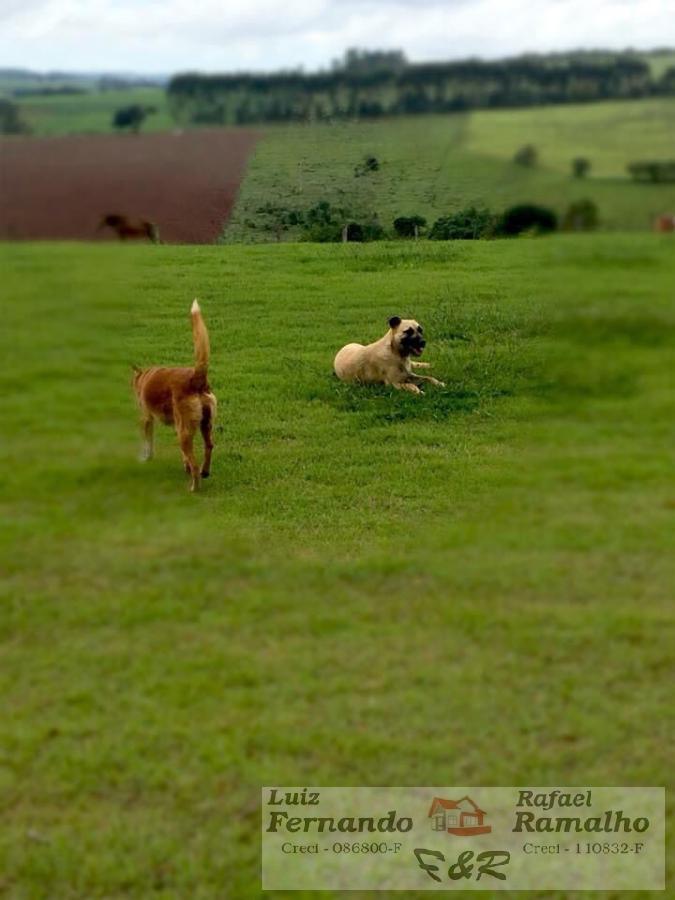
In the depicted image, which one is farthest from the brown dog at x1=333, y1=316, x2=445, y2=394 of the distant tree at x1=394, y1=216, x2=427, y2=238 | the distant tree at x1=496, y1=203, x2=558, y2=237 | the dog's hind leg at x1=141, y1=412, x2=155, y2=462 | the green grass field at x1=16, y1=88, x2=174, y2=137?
the green grass field at x1=16, y1=88, x2=174, y2=137

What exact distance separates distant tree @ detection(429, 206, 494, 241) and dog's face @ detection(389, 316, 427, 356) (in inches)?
12.8

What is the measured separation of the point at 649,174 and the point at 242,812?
9.64ft

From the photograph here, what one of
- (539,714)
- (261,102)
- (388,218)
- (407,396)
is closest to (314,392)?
(407,396)

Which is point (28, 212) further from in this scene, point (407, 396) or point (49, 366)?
point (407, 396)

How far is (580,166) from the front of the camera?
4.32 metres

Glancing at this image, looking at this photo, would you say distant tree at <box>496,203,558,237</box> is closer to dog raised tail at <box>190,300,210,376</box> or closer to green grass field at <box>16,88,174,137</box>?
dog raised tail at <box>190,300,210,376</box>

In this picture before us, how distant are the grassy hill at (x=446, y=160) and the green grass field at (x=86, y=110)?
1.24 ft

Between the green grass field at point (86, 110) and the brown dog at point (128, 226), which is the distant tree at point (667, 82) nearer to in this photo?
the green grass field at point (86, 110)

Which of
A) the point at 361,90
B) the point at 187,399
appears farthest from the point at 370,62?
the point at 187,399

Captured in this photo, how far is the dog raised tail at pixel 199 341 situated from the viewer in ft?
12.9

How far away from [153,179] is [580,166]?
162 cm

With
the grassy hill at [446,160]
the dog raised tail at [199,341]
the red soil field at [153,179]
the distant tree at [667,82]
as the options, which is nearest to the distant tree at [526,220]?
the grassy hill at [446,160]

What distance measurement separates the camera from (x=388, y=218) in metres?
4.02

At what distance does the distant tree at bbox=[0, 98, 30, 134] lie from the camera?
13.2 ft
